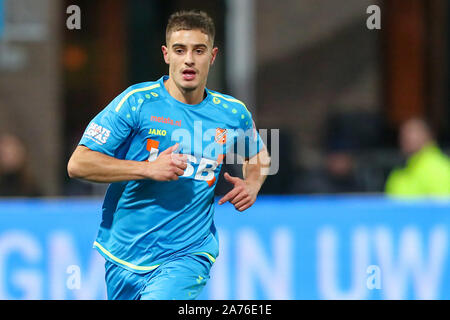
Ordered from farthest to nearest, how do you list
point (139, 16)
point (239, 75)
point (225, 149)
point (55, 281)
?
point (139, 16), point (239, 75), point (55, 281), point (225, 149)

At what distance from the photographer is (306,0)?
512 inches

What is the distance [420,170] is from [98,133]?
6.28 meters

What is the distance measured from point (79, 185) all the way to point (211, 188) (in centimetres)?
727

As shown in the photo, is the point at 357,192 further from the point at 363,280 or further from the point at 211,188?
the point at 211,188

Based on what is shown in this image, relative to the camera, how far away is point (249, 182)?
3.98 meters

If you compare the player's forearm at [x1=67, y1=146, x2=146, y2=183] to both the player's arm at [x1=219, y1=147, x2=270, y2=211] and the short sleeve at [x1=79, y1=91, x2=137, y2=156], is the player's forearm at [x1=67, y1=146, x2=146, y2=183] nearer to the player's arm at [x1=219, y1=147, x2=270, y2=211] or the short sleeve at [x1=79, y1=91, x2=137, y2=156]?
the short sleeve at [x1=79, y1=91, x2=137, y2=156]

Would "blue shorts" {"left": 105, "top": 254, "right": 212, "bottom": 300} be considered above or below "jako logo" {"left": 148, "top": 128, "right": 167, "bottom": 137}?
below

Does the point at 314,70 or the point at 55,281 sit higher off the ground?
the point at 314,70

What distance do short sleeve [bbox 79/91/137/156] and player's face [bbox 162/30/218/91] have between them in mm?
449

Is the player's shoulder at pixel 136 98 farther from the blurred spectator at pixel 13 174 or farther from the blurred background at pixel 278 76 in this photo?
the blurred background at pixel 278 76

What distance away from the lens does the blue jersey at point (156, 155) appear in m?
3.91

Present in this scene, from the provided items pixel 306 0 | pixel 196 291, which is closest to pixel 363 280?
pixel 196 291

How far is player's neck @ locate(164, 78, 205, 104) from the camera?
12.7ft

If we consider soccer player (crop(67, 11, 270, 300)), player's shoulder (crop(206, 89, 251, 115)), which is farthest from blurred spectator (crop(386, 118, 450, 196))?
player's shoulder (crop(206, 89, 251, 115))
